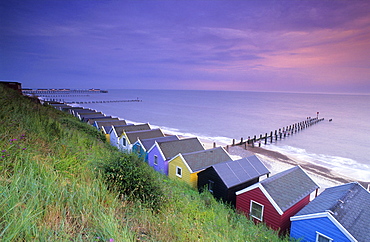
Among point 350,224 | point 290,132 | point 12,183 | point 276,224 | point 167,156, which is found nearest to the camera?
point 12,183

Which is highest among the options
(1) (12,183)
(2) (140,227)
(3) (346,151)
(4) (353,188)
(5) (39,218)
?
(1) (12,183)

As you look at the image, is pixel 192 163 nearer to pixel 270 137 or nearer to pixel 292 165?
pixel 292 165

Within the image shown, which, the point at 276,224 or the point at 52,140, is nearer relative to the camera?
the point at 52,140

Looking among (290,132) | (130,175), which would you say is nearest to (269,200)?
(130,175)

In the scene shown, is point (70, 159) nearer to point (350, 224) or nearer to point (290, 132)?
point (350, 224)

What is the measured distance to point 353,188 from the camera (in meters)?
12.7

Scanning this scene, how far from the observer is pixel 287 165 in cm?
2964

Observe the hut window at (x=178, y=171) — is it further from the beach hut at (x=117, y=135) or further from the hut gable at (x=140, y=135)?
the beach hut at (x=117, y=135)

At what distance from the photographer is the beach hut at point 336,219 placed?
9719 millimetres

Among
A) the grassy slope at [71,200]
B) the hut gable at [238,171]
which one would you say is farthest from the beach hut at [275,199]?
the grassy slope at [71,200]

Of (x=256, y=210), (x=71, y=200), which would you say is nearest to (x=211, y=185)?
(x=256, y=210)

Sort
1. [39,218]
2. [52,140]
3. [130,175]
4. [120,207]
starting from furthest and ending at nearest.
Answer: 1. [52,140]
2. [130,175]
3. [120,207]
4. [39,218]

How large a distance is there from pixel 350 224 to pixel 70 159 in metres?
13.0

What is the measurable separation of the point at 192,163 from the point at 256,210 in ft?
23.9
